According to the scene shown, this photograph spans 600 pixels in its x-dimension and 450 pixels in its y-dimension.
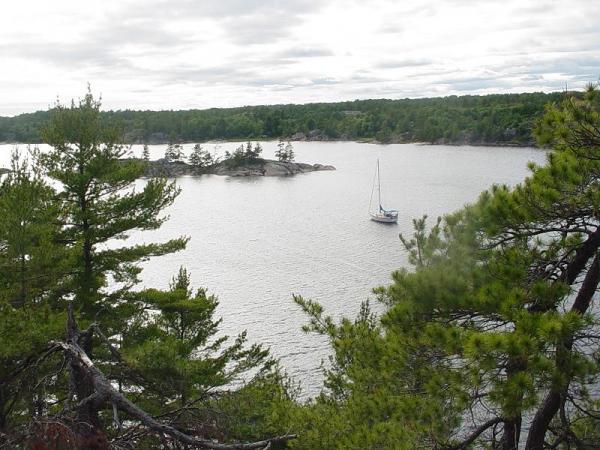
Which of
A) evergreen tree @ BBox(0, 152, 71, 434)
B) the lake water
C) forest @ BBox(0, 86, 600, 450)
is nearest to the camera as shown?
forest @ BBox(0, 86, 600, 450)

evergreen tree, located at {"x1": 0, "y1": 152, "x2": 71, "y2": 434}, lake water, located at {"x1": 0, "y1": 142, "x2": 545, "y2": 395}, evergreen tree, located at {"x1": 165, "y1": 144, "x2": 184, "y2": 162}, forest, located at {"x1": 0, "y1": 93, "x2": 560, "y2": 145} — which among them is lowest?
lake water, located at {"x1": 0, "y1": 142, "x2": 545, "y2": 395}

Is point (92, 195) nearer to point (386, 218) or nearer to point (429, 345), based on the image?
point (429, 345)

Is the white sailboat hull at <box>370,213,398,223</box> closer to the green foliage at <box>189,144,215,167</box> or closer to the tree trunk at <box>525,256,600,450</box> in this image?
the tree trunk at <box>525,256,600,450</box>

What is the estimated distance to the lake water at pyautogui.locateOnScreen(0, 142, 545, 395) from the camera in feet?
96.7

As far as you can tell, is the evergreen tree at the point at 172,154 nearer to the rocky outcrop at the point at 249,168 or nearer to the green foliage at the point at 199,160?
the rocky outcrop at the point at 249,168

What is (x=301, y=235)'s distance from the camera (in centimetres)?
4847

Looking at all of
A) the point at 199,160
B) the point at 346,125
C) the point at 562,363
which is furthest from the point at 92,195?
the point at 346,125

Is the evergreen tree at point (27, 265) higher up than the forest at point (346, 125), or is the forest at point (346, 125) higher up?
the forest at point (346, 125)

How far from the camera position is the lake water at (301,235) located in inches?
1161

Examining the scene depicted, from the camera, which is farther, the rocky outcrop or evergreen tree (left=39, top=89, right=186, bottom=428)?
the rocky outcrop

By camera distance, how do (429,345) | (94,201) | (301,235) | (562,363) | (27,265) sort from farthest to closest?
(301,235)
(94,201)
(27,265)
(429,345)
(562,363)

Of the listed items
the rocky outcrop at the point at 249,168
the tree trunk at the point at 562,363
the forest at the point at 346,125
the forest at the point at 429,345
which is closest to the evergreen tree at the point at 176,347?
the forest at the point at 429,345

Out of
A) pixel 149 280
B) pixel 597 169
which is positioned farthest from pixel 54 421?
pixel 149 280

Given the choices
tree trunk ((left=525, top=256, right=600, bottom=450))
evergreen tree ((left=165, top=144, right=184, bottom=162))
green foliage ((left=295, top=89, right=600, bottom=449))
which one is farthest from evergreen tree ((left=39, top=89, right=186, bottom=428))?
evergreen tree ((left=165, top=144, right=184, bottom=162))
